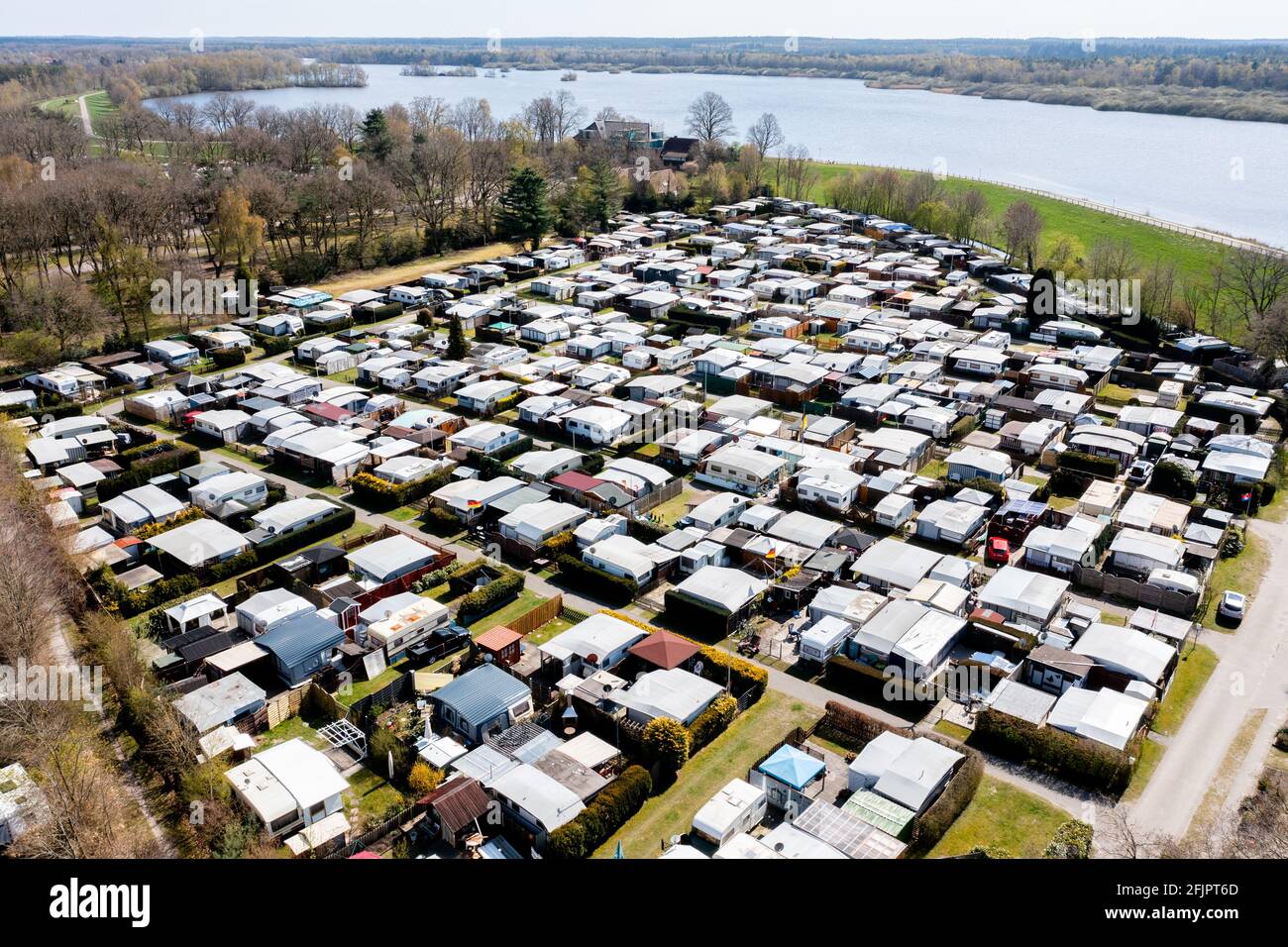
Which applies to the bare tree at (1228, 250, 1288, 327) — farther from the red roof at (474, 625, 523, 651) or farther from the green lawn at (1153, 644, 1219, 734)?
the red roof at (474, 625, 523, 651)

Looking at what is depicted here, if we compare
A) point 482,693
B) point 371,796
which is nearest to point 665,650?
point 482,693

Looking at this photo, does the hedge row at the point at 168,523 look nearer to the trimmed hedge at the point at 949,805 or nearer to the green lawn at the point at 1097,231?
the trimmed hedge at the point at 949,805

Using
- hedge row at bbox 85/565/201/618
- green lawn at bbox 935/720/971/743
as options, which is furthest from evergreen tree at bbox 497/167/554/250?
green lawn at bbox 935/720/971/743

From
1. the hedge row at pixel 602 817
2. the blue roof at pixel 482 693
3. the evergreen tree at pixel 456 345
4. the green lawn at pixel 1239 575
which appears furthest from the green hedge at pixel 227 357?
the green lawn at pixel 1239 575

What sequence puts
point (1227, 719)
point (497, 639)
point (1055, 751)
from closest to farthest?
1. point (1055, 751)
2. point (1227, 719)
3. point (497, 639)

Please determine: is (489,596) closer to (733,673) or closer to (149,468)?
(733,673)
